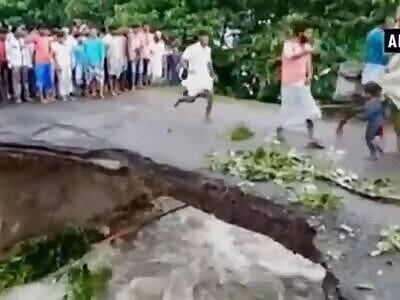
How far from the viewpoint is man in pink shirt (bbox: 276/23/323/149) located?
209 cm

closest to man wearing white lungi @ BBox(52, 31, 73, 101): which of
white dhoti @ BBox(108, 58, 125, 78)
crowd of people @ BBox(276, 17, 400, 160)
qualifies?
white dhoti @ BBox(108, 58, 125, 78)

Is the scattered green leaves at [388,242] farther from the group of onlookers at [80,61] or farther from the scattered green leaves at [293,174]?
the group of onlookers at [80,61]

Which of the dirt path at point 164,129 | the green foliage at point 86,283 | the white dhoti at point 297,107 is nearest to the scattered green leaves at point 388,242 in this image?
the dirt path at point 164,129

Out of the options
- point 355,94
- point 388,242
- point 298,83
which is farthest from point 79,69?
point 388,242

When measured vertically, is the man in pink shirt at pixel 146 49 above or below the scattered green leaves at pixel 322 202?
above

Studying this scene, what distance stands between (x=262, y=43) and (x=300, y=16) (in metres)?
0.11

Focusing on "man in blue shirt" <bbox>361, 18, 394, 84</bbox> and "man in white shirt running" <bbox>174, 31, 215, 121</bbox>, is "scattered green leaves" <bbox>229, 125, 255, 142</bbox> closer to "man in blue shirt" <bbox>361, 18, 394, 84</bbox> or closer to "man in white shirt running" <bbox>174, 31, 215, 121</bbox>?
"man in white shirt running" <bbox>174, 31, 215, 121</bbox>

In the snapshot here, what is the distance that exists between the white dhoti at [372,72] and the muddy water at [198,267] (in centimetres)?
42

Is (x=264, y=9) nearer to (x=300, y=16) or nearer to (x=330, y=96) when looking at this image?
(x=300, y=16)

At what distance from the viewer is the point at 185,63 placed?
86.2 inches

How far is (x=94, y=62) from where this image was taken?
2.32 meters

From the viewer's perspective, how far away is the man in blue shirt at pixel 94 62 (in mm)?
2274

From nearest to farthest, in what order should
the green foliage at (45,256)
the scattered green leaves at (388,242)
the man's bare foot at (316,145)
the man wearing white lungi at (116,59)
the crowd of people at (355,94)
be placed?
the scattered green leaves at (388,242)
the crowd of people at (355,94)
the man's bare foot at (316,145)
the man wearing white lungi at (116,59)
the green foliage at (45,256)

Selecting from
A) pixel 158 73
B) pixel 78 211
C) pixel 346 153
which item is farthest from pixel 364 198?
pixel 78 211
